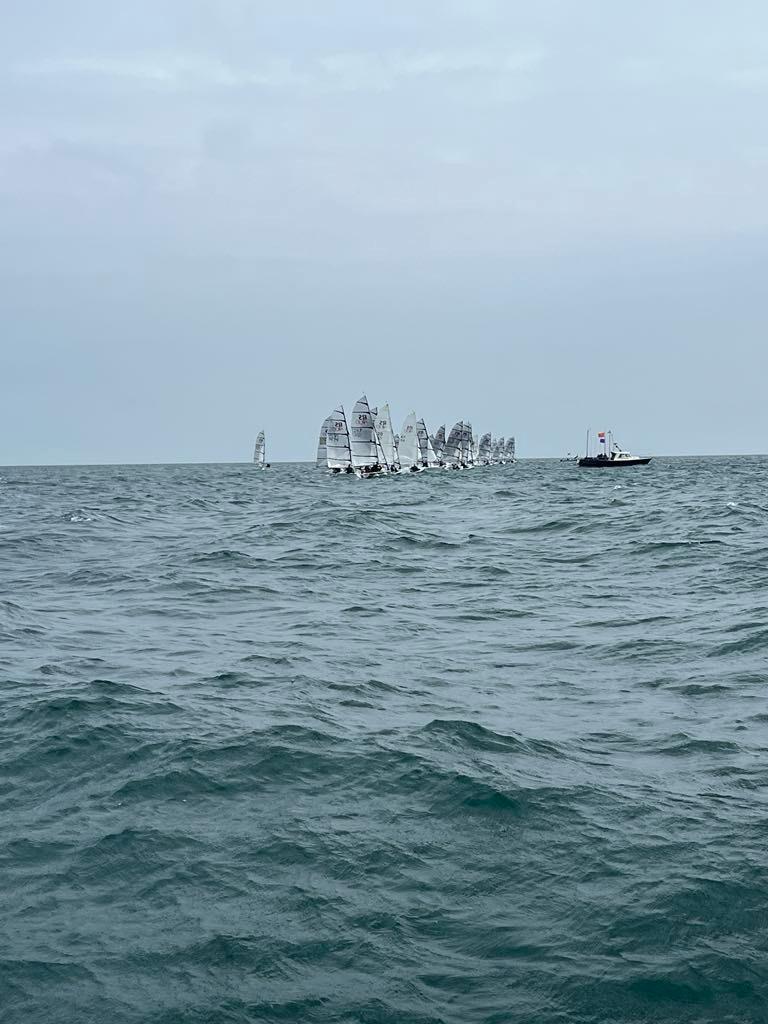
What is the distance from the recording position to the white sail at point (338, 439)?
97500 mm

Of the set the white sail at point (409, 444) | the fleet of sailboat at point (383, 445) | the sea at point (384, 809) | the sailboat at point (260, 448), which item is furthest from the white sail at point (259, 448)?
the sea at point (384, 809)

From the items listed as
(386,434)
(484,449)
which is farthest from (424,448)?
(484,449)

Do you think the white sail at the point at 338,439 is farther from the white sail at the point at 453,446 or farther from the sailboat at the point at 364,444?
the white sail at the point at 453,446

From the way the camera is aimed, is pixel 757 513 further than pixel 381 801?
Yes

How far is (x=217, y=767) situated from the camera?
10.4 metres

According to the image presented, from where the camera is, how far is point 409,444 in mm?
113875

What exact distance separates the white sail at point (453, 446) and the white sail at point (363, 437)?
114ft

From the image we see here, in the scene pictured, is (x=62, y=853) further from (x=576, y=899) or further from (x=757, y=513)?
(x=757, y=513)

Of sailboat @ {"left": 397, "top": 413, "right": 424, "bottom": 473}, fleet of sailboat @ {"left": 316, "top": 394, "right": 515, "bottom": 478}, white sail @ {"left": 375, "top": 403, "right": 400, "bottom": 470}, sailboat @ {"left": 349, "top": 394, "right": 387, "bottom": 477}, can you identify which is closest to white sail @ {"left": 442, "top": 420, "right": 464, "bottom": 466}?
fleet of sailboat @ {"left": 316, "top": 394, "right": 515, "bottom": 478}

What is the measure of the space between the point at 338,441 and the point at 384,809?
90677mm

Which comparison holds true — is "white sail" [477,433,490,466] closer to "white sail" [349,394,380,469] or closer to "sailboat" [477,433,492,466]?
"sailboat" [477,433,492,466]

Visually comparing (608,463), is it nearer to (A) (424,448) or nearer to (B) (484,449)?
(A) (424,448)

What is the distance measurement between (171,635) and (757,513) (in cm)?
3393

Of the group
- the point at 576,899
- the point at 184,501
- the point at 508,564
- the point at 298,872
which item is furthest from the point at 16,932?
the point at 184,501
